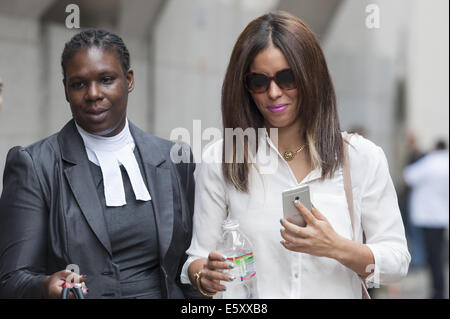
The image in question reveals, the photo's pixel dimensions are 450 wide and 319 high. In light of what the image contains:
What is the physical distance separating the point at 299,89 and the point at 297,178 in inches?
12.7

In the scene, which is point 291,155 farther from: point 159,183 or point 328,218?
point 159,183

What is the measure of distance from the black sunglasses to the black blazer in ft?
2.18

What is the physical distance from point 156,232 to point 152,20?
2947mm

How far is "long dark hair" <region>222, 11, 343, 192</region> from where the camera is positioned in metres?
2.05

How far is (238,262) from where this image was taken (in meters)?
1.96

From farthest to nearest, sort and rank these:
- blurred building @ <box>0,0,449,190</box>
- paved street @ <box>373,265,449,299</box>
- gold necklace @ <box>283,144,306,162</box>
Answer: paved street @ <box>373,265,449,299</box> < blurred building @ <box>0,0,449,190</box> < gold necklace @ <box>283,144,306,162</box>

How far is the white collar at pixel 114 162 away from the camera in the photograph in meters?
2.38

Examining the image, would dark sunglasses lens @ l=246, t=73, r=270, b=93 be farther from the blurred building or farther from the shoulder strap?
the blurred building

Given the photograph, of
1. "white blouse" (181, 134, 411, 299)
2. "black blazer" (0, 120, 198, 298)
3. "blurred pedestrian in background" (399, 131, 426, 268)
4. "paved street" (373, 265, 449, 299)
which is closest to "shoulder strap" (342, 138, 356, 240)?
"white blouse" (181, 134, 411, 299)

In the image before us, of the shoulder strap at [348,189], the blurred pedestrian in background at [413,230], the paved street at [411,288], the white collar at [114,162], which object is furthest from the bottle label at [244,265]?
the blurred pedestrian in background at [413,230]

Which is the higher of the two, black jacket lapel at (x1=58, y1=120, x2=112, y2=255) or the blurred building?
the blurred building

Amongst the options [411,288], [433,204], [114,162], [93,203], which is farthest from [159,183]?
[411,288]

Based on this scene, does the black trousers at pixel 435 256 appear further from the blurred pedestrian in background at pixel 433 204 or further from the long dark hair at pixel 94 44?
the long dark hair at pixel 94 44

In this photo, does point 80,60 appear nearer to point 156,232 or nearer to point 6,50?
point 156,232
